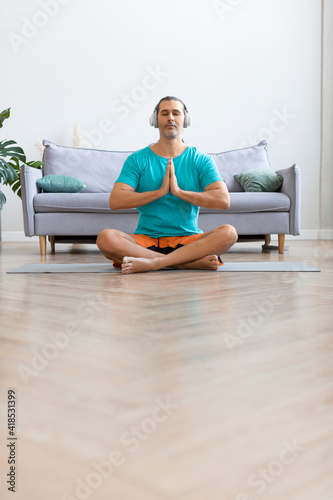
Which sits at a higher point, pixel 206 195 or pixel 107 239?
pixel 206 195

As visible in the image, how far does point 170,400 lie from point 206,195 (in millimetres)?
1904

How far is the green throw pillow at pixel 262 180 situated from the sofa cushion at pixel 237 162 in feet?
0.72

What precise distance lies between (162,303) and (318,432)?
3.38 feet

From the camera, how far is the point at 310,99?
643 cm

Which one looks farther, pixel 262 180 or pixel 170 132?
pixel 262 180

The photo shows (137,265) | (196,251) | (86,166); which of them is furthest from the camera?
(86,166)

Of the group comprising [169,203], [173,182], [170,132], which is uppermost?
[170,132]

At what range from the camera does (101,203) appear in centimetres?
406

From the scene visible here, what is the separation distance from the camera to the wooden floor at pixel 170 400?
57cm

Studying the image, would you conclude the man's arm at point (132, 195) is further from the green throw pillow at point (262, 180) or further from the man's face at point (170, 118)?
the green throw pillow at point (262, 180)

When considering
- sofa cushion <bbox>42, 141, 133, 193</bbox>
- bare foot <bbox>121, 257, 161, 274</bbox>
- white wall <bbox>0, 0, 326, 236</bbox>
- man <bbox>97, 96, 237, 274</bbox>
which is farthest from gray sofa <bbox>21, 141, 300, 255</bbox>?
white wall <bbox>0, 0, 326, 236</bbox>

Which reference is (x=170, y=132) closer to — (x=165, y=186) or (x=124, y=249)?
(x=165, y=186)

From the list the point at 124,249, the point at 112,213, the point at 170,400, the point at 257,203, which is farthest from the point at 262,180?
the point at 170,400

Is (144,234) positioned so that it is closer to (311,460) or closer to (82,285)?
(82,285)
